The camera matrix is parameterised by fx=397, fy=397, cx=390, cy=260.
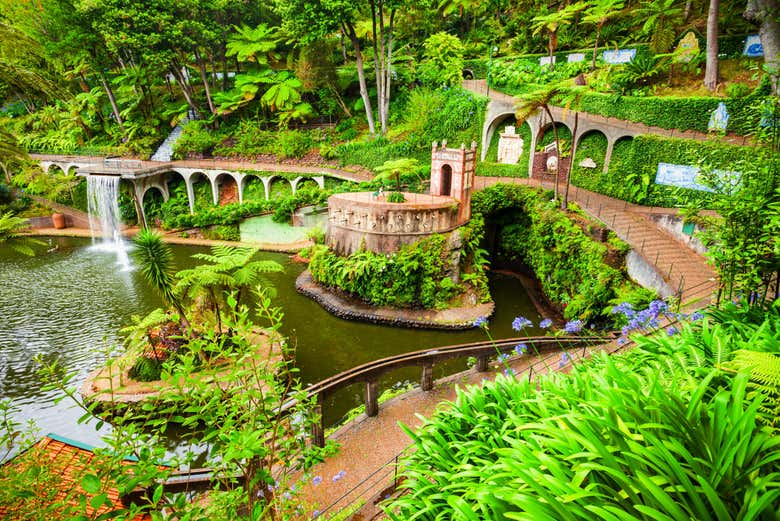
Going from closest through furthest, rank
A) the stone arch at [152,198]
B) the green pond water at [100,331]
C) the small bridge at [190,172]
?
the green pond water at [100,331] → the small bridge at [190,172] → the stone arch at [152,198]

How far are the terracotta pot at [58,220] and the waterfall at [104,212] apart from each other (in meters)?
2.51

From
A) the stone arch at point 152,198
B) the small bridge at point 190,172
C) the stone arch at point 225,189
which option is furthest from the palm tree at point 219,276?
the stone arch at point 152,198

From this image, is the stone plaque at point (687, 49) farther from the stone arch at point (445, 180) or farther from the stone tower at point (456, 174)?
the stone arch at point (445, 180)

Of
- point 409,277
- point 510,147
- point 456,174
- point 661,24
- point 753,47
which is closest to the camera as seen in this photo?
point 409,277

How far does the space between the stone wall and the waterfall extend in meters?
13.4

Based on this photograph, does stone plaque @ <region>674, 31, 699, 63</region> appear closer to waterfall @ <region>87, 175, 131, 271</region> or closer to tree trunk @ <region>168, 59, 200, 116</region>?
tree trunk @ <region>168, 59, 200, 116</region>

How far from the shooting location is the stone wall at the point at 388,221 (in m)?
12.4

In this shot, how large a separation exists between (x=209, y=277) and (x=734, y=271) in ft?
28.8

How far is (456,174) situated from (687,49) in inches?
396

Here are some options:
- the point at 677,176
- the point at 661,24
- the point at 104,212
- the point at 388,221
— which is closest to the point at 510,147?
the point at 661,24

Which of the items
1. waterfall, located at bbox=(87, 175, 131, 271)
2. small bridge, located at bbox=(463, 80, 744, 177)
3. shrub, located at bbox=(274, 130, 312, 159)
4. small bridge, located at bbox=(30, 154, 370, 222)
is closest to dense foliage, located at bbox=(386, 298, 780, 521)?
small bridge, located at bbox=(463, 80, 744, 177)

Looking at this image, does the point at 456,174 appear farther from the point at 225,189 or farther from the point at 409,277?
the point at 225,189

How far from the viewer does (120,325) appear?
11656mm

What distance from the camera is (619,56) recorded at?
58.2 ft
